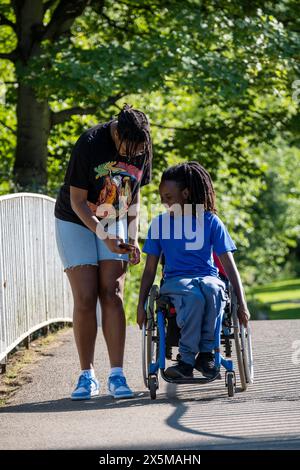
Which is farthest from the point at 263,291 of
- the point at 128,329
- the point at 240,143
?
the point at 128,329

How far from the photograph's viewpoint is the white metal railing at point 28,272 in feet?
28.0

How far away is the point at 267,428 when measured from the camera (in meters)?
5.83

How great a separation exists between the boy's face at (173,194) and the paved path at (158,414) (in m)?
1.18

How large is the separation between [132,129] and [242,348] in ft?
4.77

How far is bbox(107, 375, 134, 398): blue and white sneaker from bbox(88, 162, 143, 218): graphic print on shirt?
986mm

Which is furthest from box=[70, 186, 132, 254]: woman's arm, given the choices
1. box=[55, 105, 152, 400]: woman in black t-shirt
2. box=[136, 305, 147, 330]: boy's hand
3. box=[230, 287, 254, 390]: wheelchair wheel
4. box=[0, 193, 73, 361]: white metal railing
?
box=[0, 193, 73, 361]: white metal railing

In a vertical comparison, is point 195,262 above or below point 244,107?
below

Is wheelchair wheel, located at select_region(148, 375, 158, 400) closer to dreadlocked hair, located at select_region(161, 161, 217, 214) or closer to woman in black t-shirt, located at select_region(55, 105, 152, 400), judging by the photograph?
woman in black t-shirt, located at select_region(55, 105, 152, 400)

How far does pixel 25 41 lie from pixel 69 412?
426 inches

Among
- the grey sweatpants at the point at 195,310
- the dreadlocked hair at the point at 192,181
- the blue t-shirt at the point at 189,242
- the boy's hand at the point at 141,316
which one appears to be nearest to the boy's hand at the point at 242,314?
the grey sweatpants at the point at 195,310

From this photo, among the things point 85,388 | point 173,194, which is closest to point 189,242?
point 173,194

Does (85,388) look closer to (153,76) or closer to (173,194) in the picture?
(173,194)

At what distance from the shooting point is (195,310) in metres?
6.85
